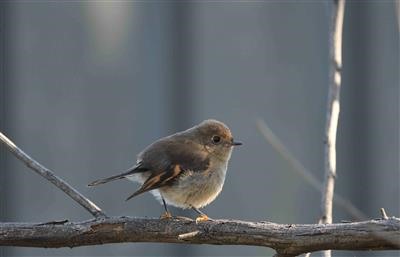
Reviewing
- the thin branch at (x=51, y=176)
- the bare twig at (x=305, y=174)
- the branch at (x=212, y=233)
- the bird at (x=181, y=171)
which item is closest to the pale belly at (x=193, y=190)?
the bird at (x=181, y=171)

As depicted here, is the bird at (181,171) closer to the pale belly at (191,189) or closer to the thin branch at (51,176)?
the pale belly at (191,189)

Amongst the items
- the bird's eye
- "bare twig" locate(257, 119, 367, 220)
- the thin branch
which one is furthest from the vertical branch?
the bird's eye

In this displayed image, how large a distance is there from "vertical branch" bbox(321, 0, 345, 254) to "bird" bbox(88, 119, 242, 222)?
0.97 meters

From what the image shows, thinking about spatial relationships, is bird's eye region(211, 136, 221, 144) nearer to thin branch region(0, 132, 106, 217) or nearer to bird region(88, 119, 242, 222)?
bird region(88, 119, 242, 222)

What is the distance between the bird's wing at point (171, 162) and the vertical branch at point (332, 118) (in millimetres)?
953

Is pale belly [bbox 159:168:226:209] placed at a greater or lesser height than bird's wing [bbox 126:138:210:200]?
lesser

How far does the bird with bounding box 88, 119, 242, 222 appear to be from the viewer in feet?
14.2

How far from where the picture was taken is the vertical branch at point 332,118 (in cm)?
347

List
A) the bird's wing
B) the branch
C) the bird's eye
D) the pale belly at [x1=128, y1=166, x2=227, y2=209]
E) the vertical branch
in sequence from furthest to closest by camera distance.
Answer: the bird's eye
the pale belly at [x1=128, y1=166, x2=227, y2=209]
the bird's wing
the vertical branch
the branch

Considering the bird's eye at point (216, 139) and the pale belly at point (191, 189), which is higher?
the bird's eye at point (216, 139)

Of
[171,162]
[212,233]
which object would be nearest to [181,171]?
[171,162]

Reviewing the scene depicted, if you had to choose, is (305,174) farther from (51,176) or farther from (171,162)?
(171,162)

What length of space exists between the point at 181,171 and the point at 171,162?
0.07 metres

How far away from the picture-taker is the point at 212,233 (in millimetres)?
3459
